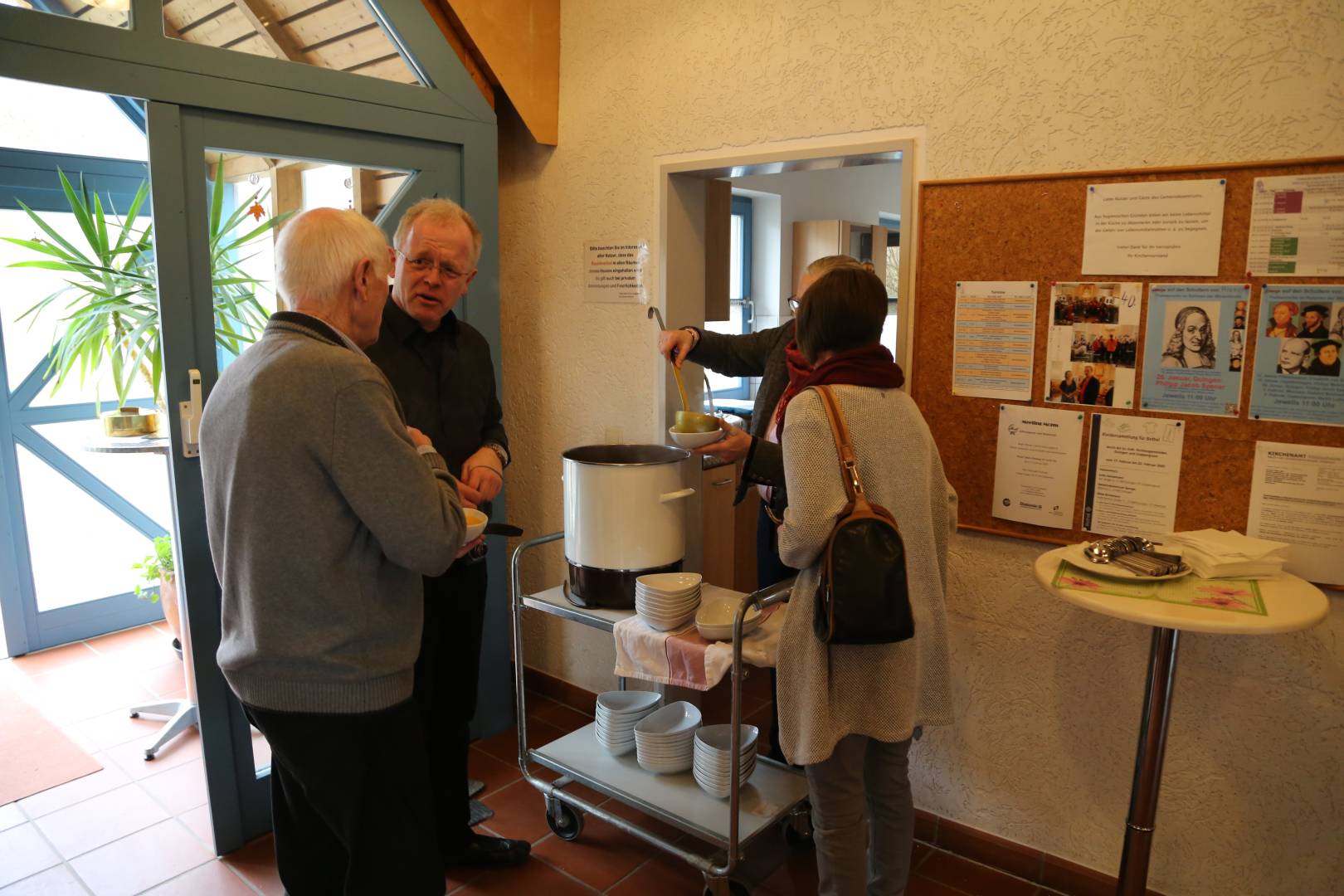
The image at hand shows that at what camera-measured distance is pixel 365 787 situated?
1.52 metres

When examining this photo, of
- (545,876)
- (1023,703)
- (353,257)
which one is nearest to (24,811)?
(545,876)

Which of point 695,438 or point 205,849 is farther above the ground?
point 695,438

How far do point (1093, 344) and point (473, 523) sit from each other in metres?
1.43

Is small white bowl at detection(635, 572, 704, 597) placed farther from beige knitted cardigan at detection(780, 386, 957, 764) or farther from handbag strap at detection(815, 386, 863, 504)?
handbag strap at detection(815, 386, 863, 504)

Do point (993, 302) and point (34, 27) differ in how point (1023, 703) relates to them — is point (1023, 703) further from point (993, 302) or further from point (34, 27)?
point (34, 27)

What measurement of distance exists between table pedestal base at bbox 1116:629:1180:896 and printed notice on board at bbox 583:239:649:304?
1754 millimetres

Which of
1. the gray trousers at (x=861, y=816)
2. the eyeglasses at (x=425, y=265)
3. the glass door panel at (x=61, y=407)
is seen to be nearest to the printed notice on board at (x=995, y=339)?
the gray trousers at (x=861, y=816)

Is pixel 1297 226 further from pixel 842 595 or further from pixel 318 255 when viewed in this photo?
pixel 318 255

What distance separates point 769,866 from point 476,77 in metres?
2.52

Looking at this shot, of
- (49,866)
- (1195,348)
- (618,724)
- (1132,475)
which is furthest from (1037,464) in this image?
(49,866)

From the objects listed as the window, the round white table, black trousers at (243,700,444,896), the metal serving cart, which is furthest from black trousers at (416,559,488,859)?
the window

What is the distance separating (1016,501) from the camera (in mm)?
2145

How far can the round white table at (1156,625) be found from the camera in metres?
1.48

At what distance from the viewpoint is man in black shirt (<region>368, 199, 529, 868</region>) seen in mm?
2113
